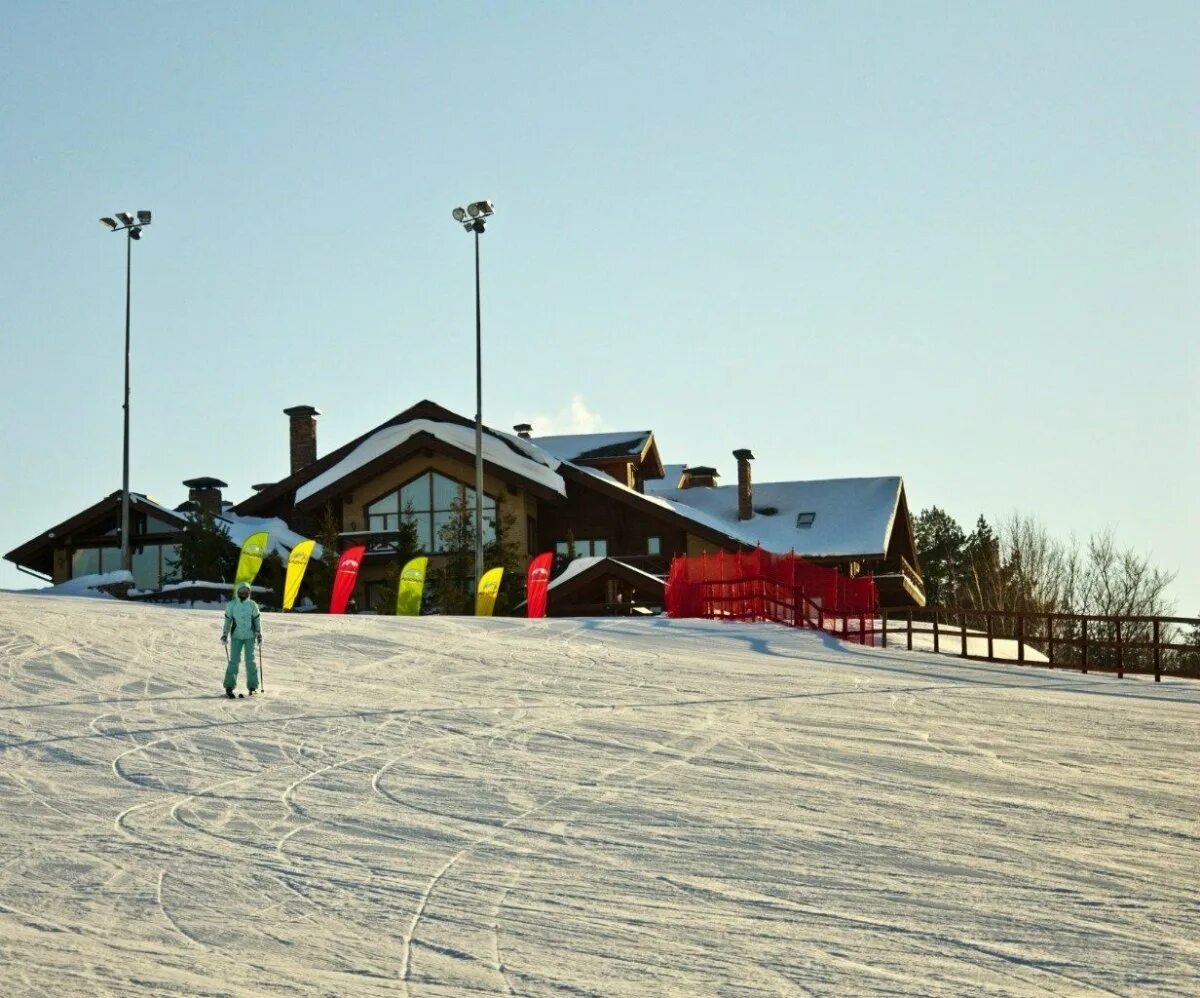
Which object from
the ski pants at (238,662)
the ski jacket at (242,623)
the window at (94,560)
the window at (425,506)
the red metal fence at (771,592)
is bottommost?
the ski pants at (238,662)

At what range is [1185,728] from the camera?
1697 cm

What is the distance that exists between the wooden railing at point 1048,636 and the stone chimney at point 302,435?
1871 cm

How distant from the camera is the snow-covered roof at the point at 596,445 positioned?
50.8 m

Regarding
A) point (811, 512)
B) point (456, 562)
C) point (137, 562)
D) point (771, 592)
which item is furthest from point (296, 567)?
point (811, 512)

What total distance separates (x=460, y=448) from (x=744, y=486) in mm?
11409

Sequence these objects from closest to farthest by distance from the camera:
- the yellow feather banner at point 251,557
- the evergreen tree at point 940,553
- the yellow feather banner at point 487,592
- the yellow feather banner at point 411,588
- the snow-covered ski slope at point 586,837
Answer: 1. the snow-covered ski slope at point 586,837
2. the yellow feather banner at point 411,588
3. the yellow feather banner at point 251,557
4. the yellow feather banner at point 487,592
5. the evergreen tree at point 940,553

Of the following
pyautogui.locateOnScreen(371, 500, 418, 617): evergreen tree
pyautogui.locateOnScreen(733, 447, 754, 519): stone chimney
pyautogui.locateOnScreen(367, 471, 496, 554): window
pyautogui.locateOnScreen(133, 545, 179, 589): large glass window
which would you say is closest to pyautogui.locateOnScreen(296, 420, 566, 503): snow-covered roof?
pyautogui.locateOnScreen(367, 471, 496, 554): window

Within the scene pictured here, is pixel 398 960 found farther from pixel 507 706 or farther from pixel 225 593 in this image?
pixel 225 593

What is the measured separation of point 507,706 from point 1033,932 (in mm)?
9846

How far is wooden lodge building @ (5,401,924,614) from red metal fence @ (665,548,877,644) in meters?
5.87

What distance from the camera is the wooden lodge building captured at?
149 ft

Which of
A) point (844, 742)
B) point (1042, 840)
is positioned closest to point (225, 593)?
point (844, 742)

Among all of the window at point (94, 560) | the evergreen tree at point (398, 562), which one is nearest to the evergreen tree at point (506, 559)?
the evergreen tree at point (398, 562)

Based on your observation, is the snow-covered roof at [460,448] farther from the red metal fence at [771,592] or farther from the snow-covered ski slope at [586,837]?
the snow-covered ski slope at [586,837]
